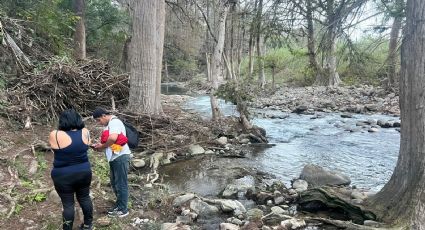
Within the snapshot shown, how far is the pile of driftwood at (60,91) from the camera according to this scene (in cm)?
935

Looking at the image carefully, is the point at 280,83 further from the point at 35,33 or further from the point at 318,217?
the point at 318,217

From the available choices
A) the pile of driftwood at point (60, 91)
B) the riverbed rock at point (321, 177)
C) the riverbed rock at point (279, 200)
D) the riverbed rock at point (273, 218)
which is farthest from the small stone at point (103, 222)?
the pile of driftwood at point (60, 91)

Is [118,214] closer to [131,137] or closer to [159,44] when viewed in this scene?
[131,137]

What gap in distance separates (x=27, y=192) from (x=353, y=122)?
12.6 meters

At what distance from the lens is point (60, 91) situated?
10.1 m

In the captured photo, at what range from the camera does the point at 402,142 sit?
17.9ft

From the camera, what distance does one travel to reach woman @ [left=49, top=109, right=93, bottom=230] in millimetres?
4547

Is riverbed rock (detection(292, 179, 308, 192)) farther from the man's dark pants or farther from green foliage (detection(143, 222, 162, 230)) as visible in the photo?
the man's dark pants

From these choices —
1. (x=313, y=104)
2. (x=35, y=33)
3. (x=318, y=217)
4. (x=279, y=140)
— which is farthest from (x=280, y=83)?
(x=318, y=217)

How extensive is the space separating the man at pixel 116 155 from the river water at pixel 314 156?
82.5 inches

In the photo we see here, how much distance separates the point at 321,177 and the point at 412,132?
3.00m

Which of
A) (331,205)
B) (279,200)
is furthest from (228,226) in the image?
(331,205)

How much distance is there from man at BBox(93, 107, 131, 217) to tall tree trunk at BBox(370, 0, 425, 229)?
3.55 metres

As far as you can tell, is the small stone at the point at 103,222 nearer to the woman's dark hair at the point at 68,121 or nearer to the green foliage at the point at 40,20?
the woman's dark hair at the point at 68,121
